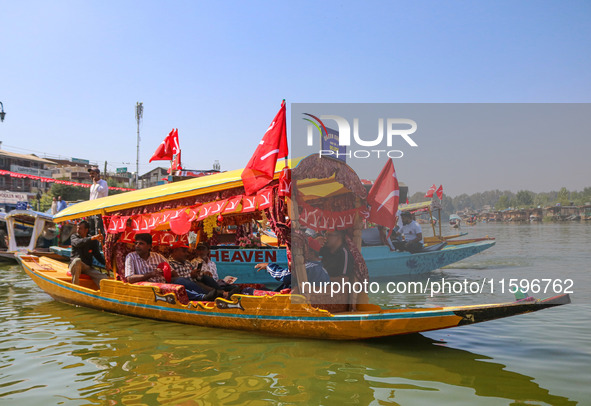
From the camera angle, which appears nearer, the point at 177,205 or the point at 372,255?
the point at 177,205

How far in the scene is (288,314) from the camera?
5.66 m

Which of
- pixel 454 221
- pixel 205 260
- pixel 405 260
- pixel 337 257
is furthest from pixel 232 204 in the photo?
pixel 454 221

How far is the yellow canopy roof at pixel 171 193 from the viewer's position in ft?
20.1

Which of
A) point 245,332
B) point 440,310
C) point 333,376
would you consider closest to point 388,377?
point 333,376

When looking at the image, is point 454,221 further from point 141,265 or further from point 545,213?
point 141,265

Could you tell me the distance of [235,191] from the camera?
6.20 m

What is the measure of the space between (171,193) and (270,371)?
3313 millimetres

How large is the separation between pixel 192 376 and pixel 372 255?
903cm

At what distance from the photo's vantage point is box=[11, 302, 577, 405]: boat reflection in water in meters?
4.02

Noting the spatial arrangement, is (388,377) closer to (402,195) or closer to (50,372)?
(50,372)

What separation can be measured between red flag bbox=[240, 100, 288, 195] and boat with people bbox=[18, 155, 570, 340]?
0.20m

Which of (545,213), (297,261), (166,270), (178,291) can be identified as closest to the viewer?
(297,261)

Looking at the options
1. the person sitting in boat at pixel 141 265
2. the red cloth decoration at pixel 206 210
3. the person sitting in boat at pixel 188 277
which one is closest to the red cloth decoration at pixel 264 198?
the red cloth decoration at pixel 206 210

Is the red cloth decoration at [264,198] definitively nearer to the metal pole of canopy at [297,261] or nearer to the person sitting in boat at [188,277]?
the metal pole of canopy at [297,261]
